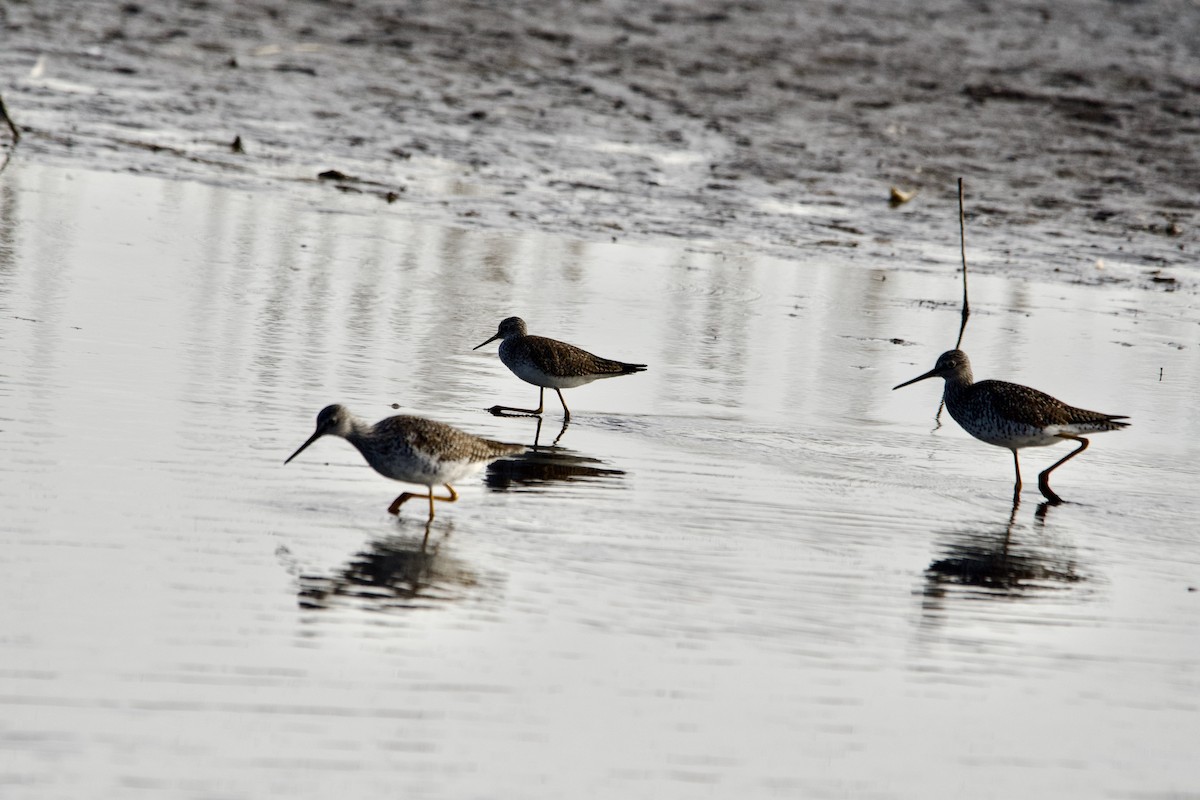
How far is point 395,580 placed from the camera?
7.14 metres

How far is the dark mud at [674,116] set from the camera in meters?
17.8

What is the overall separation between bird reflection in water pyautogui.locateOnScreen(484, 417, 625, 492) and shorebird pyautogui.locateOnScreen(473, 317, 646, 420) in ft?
3.83

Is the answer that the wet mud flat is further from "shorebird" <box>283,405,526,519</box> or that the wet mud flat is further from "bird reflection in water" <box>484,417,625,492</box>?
"shorebird" <box>283,405,526,519</box>

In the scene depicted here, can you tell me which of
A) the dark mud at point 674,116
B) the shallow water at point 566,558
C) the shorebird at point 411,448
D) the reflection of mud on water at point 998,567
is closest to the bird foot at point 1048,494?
the shallow water at point 566,558

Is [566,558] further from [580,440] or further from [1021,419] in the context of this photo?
[1021,419]

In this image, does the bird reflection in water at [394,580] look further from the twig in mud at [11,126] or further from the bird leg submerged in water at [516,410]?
the twig in mud at [11,126]

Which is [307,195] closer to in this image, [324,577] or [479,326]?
[479,326]

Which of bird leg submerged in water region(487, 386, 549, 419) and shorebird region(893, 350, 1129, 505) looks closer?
shorebird region(893, 350, 1129, 505)

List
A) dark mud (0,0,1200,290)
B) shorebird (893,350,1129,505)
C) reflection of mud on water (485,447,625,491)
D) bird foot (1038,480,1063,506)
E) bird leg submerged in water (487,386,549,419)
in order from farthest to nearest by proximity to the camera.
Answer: dark mud (0,0,1200,290), bird leg submerged in water (487,386,549,419), shorebird (893,350,1129,505), bird foot (1038,480,1063,506), reflection of mud on water (485,447,625,491)

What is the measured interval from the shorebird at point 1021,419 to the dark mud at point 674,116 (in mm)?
6551

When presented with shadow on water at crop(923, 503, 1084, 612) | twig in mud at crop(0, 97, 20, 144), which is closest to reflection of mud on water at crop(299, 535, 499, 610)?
shadow on water at crop(923, 503, 1084, 612)

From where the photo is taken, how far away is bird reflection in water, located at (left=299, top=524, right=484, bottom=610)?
6.81 m

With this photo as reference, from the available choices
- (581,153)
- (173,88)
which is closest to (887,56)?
(581,153)

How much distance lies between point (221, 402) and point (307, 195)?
7.85m
